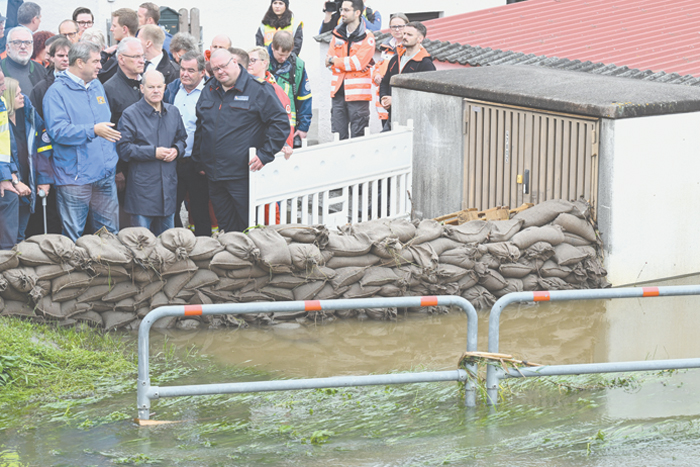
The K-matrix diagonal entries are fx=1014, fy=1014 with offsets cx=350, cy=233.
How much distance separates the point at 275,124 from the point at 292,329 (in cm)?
184

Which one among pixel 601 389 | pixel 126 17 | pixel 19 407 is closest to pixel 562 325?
pixel 601 389

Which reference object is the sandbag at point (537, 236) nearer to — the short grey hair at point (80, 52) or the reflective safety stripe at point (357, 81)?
the short grey hair at point (80, 52)

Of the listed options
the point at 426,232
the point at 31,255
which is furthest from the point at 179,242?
the point at 426,232

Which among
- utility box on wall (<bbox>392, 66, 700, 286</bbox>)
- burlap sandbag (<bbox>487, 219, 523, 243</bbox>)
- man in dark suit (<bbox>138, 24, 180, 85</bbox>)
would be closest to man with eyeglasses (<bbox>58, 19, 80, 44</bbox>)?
man in dark suit (<bbox>138, 24, 180, 85</bbox>)

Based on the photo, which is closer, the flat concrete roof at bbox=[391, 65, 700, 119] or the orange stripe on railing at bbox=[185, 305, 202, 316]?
the orange stripe on railing at bbox=[185, 305, 202, 316]

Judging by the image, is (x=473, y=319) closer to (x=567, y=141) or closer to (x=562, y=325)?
(x=562, y=325)

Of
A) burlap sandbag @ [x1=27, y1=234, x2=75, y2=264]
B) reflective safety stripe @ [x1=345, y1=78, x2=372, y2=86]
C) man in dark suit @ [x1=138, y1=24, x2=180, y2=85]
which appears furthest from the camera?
reflective safety stripe @ [x1=345, y1=78, x2=372, y2=86]

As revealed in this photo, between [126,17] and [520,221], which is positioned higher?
[126,17]

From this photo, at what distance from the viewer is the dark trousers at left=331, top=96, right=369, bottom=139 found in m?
12.3

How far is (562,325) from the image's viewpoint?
781 centimetres

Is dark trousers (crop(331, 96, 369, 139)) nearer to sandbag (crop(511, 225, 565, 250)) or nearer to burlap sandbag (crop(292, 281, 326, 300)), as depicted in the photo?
sandbag (crop(511, 225, 565, 250))

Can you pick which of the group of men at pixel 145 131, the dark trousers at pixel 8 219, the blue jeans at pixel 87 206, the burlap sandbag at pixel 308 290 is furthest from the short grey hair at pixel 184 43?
the burlap sandbag at pixel 308 290

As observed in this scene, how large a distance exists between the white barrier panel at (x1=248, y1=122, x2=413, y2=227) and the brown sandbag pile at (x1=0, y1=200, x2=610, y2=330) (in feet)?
2.96

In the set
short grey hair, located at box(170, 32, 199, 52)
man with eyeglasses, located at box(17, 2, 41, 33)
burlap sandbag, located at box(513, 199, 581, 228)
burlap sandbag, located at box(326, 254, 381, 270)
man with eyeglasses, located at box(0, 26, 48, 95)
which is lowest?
burlap sandbag, located at box(326, 254, 381, 270)
